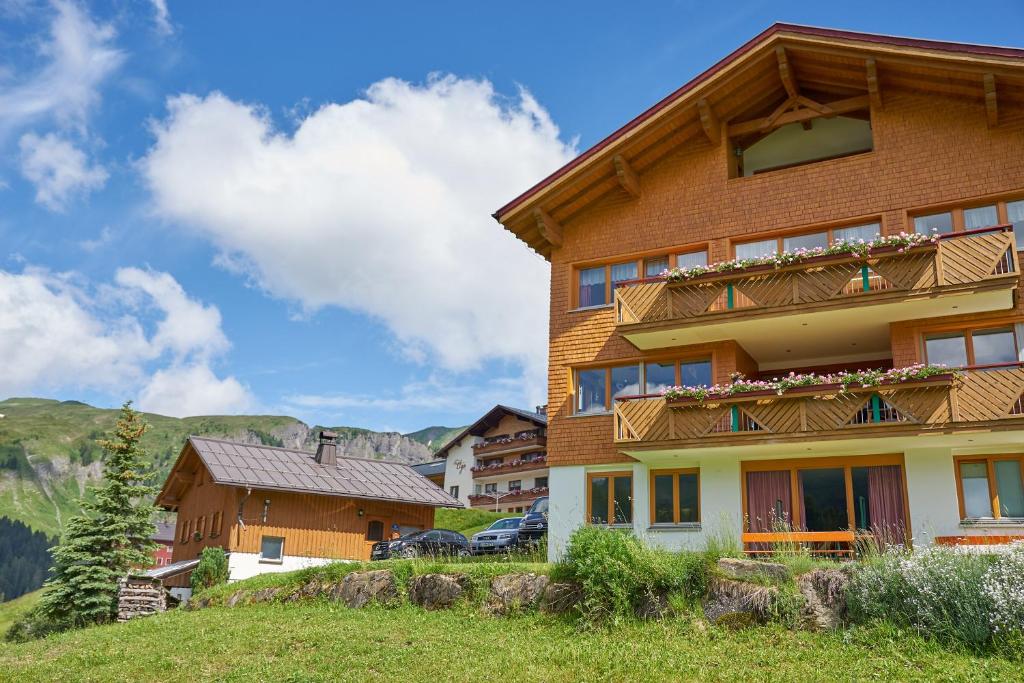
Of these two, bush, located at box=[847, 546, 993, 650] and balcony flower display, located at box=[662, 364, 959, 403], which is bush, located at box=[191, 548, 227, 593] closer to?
balcony flower display, located at box=[662, 364, 959, 403]

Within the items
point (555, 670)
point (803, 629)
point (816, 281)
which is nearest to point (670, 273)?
point (816, 281)

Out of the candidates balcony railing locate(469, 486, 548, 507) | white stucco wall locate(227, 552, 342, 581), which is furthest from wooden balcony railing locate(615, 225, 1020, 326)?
balcony railing locate(469, 486, 548, 507)

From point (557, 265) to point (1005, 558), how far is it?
595 inches

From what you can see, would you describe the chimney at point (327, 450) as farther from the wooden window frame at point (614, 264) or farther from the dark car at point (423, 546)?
the wooden window frame at point (614, 264)

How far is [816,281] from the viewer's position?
70.3 feet

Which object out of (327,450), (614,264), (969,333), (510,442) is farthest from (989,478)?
A: (510,442)

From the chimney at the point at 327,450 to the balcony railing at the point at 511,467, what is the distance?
22980mm

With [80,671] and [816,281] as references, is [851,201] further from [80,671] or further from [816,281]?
[80,671]

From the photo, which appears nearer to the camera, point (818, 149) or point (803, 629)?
point (803, 629)

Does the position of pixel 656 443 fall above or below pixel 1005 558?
above

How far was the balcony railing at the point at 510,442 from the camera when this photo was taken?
209 ft

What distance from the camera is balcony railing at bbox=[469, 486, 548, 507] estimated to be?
6150 cm

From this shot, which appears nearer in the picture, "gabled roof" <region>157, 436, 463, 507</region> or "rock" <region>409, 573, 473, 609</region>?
"rock" <region>409, 573, 473, 609</region>

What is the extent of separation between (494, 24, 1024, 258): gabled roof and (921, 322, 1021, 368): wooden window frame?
4.87 metres
